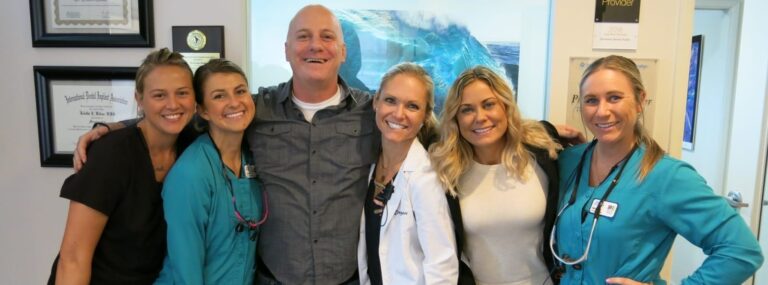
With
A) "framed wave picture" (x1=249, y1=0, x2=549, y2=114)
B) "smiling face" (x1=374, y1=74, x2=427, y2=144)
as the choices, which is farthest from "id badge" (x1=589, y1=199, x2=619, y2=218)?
"framed wave picture" (x1=249, y1=0, x2=549, y2=114)

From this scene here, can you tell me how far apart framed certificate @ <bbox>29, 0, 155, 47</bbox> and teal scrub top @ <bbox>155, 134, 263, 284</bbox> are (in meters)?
0.64

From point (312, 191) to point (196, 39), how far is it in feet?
2.69

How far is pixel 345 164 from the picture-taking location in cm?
160

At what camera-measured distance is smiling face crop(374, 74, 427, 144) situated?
1.47 meters

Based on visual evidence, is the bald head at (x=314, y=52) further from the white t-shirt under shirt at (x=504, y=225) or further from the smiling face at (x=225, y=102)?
the white t-shirt under shirt at (x=504, y=225)

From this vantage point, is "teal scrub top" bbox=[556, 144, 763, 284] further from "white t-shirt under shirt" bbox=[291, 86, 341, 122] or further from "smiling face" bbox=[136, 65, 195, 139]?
"smiling face" bbox=[136, 65, 195, 139]

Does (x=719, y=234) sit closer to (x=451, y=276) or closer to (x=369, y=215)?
(x=451, y=276)

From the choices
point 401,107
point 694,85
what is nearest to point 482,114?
point 401,107

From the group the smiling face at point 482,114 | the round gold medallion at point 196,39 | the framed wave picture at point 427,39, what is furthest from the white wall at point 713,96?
the round gold medallion at point 196,39

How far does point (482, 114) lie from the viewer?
4.83 feet

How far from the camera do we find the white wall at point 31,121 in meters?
1.83

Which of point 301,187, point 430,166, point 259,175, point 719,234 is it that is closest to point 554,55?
point 430,166

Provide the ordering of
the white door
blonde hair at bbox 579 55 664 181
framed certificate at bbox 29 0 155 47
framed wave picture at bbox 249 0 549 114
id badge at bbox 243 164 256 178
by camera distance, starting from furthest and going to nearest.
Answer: the white door, framed wave picture at bbox 249 0 549 114, framed certificate at bbox 29 0 155 47, id badge at bbox 243 164 256 178, blonde hair at bbox 579 55 664 181

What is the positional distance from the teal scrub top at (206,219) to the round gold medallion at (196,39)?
0.48m
